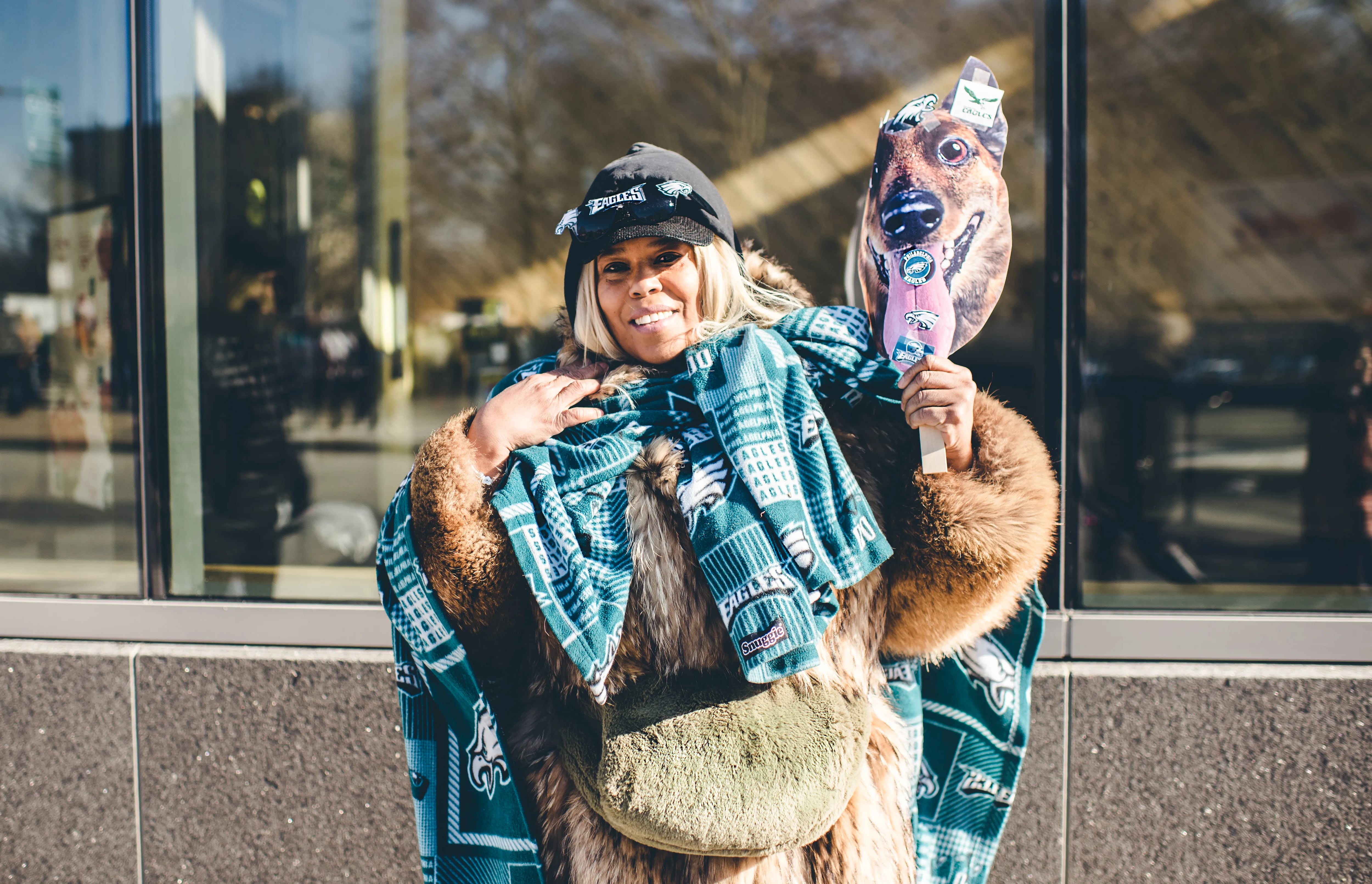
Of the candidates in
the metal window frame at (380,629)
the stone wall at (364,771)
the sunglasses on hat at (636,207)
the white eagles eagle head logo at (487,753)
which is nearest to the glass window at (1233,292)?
the metal window frame at (380,629)

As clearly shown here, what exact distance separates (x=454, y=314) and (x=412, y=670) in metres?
3.34

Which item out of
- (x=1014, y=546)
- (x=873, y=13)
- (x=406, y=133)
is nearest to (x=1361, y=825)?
(x=1014, y=546)

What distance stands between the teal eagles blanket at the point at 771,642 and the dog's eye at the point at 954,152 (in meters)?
0.34

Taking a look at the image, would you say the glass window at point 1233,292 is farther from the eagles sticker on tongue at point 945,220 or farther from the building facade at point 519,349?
the eagles sticker on tongue at point 945,220

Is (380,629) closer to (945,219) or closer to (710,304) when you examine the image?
(710,304)

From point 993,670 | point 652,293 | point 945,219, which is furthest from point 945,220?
point 993,670

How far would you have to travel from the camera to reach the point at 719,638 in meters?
1.48

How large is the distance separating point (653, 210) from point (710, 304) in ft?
0.68

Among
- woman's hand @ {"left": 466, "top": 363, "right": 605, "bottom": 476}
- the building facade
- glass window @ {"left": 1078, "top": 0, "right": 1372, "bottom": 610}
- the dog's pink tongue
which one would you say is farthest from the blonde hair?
glass window @ {"left": 1078, "top": 0, "right": 1372, "bottom": 610}

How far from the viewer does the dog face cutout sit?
58.6 inches

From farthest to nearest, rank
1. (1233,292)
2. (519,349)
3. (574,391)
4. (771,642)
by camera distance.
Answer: (519,349) < (1233,292) < (574,391) < (771,642)

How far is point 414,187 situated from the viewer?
4.88 m

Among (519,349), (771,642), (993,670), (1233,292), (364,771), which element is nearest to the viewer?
(771,642)

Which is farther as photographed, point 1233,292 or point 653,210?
point 1233,292
